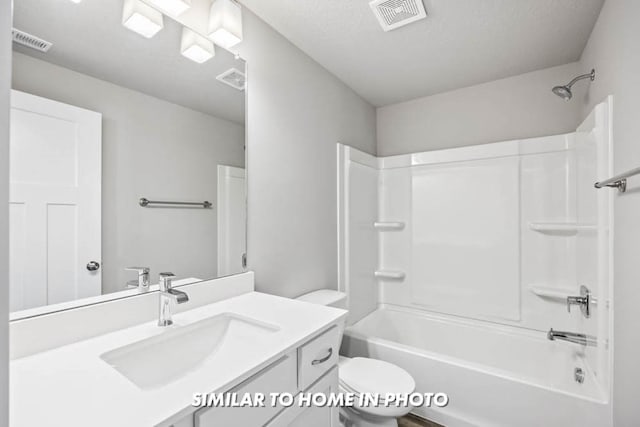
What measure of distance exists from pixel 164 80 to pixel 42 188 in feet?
2.10

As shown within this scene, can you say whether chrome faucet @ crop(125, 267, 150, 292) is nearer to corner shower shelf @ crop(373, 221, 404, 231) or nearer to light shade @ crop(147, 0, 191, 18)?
light shade @ crop(147, 0, 191, 18)

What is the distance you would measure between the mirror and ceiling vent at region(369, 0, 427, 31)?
0.81 meters

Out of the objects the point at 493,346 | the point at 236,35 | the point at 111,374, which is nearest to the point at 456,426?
the point at 493,346

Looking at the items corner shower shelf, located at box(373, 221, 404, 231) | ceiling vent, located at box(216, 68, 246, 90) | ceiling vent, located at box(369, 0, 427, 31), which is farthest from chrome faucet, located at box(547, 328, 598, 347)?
ceiling vent, located at box(216, 68, 246, 90)

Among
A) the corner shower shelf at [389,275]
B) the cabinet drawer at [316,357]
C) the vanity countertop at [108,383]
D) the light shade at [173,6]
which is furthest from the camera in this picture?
the corner shower shelf at [389,275]

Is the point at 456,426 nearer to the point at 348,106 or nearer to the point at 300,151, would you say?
the point at 300,151

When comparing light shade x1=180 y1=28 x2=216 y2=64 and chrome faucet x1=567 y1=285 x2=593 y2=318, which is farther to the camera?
chrome faucet x1=567 y1=285 x2=593 y2=318

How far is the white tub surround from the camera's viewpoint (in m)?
0.59

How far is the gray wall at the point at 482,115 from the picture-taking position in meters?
2.25

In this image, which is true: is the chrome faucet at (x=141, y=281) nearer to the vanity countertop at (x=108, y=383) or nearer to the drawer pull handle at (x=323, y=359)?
the vanity countertop at (x=108, y=383)

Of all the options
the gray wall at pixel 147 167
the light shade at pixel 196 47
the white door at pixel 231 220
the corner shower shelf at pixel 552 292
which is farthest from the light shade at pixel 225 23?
the corner shower shelf at pixel 552 292

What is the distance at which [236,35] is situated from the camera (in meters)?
1.45

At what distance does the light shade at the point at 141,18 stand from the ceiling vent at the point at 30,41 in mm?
291

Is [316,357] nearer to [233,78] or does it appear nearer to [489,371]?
[489,371]
